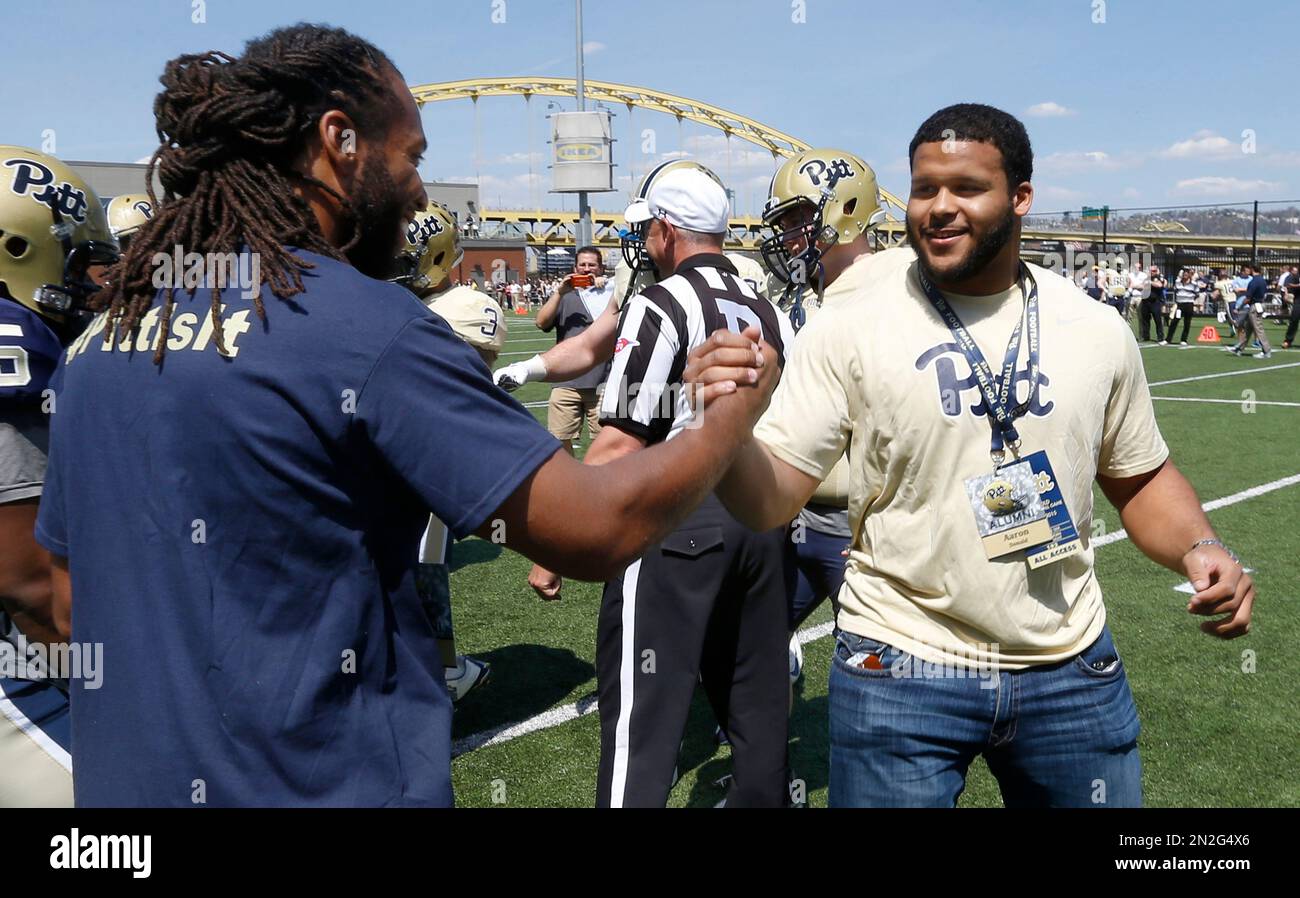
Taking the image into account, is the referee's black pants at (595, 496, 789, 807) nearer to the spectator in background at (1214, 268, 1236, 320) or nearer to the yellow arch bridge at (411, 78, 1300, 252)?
the spectator in background at (1214, 268, 1236, 320)

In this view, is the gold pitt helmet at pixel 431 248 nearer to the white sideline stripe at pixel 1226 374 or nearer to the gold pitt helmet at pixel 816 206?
the gold pitt helmet at pixel 816 206

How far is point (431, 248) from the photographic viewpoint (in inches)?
211

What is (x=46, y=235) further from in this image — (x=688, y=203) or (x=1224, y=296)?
(x=1224, y=296)

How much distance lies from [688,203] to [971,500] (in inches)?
61.8

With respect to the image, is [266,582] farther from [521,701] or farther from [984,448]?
[521,701]

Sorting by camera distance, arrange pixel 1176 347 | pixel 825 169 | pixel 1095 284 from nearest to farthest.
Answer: pixel 825 169, pixel 1176 347, pixel 1095 284

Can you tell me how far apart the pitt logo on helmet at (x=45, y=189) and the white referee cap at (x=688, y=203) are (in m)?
1.70

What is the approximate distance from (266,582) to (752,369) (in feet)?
2.63

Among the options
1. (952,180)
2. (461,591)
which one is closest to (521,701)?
(461,591)

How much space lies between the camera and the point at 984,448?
2.32 m

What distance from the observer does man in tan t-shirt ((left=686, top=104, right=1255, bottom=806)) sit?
90.6 inches

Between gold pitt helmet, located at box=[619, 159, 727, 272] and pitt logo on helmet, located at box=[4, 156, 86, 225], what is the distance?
1712 millimetres

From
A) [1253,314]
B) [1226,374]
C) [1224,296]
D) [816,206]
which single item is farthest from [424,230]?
[1224,296]

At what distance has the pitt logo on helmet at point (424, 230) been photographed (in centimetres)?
523
